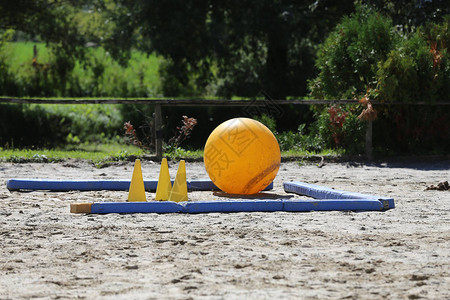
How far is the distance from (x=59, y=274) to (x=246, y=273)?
1325 millimetres

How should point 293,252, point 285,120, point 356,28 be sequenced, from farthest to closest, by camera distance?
point 285,120 → point 356,28 → point 293,252

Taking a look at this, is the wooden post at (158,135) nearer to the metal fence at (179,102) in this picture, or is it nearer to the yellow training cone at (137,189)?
the metal fence at (179,102)

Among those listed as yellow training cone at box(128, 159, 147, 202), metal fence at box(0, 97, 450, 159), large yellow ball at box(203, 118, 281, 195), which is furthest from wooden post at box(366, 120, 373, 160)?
yellow training cone at box(128, 159, 147, 202)

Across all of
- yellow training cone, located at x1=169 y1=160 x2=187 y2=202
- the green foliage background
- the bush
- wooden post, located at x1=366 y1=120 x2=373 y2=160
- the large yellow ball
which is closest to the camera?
yellow training cone, located at x1=169 y1=160 x2=187 y2=202

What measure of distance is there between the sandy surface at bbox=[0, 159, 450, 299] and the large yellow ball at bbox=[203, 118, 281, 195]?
131cm

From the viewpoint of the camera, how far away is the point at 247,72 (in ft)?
80.5

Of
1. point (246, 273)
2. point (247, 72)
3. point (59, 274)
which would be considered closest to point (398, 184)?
point (246, 273)

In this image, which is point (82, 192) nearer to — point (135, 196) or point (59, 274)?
point (135, 196)

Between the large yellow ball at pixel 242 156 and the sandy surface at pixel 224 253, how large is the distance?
131 centimetres

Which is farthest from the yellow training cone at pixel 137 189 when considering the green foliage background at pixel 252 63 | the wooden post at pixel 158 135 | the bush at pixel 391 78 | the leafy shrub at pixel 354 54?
the leafy shrub at pixel 354 54

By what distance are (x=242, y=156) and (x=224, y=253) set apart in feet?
10.5

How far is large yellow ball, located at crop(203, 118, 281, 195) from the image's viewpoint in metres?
8.60

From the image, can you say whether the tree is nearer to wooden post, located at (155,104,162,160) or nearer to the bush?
wooden post, located at (155,104,162,160)

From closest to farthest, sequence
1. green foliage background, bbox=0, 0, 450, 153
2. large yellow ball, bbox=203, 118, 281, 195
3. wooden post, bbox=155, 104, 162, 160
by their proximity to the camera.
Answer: large yellow ball, bbox=203, 118, 281, 195
wooden post, bbox=155, 104, 162, 160
green foliage background, bbox=0, 0, 450, 153
